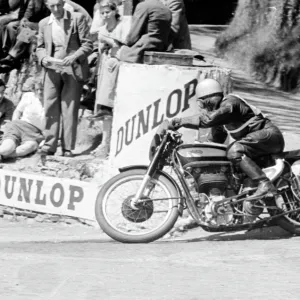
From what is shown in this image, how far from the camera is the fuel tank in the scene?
8.09 metres

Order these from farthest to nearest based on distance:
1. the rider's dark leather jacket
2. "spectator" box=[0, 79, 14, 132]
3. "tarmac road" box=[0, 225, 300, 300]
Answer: "spectator" box=[0, 79, 14, 132], the rider's dark leather jacket, "tarmac road" box=[0, 225, 300, 300]

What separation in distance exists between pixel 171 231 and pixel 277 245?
4.58 ft

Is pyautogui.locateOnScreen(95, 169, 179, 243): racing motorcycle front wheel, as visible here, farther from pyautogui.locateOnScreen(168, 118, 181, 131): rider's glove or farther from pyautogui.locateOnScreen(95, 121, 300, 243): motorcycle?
pyautogui.locateOnScreen(168, 118, 181, 131): rider's glove

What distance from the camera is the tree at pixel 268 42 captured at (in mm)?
16469

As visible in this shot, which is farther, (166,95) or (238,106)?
(166,95)

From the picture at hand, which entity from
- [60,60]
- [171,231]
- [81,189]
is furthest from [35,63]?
[171,231]

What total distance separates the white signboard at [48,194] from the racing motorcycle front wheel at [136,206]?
1405mm

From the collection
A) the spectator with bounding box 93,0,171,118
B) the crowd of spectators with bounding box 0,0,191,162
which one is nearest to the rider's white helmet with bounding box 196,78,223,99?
the spectator with bounding box 93,0,171,118

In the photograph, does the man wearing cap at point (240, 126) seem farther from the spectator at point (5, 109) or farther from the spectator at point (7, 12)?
the spectator at point (7, 12)

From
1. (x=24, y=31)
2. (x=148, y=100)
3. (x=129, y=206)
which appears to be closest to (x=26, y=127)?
(x=148, y=100)

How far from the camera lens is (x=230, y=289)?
6441mm

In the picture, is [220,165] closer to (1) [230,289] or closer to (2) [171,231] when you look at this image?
(2) [171,231]

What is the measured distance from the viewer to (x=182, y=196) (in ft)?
26.7

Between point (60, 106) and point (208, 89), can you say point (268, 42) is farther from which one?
point (208, 89)
